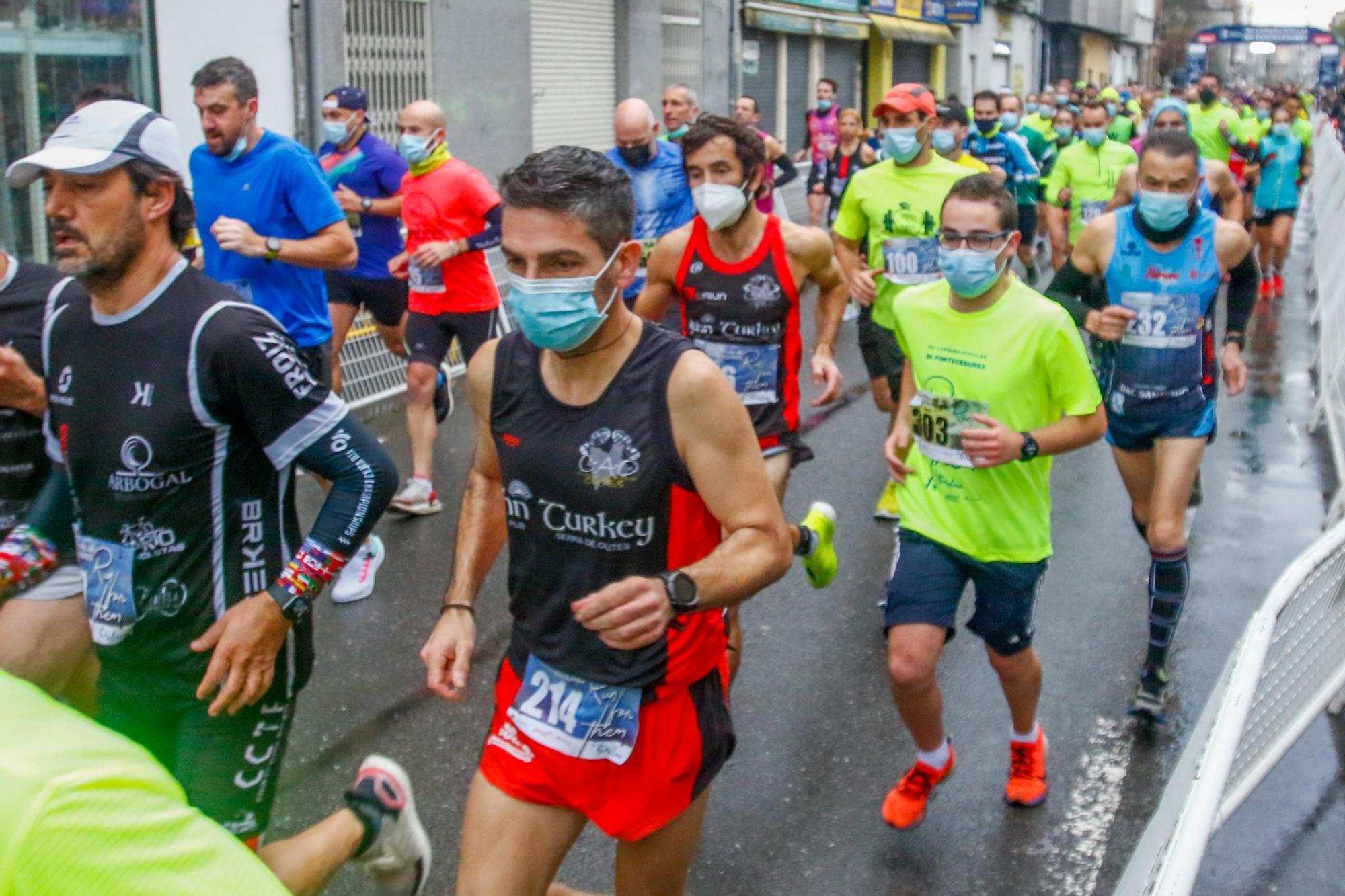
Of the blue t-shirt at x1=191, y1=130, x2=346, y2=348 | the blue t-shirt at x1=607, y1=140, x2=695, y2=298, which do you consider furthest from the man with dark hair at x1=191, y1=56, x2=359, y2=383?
the blue t-shirt at x1=607, y1=140, x2=695, y2=298

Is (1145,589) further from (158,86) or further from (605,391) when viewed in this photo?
(158,86)

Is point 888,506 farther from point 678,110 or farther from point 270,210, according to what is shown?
point 678,110

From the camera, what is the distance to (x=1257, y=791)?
16.0 ft

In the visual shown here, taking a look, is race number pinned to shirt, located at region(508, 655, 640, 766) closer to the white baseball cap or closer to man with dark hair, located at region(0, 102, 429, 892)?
man with dark hair, located at region(0, 102, 429, 892)

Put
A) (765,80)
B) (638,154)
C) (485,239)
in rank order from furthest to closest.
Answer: (765,80)
(638,154)
(485,239)

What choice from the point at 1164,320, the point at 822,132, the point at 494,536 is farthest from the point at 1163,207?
the point at 822,132

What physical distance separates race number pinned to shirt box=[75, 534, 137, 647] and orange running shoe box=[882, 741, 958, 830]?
2.42 meters

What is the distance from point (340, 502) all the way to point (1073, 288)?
340 cm

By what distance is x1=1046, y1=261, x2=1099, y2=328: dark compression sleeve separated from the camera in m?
5.70

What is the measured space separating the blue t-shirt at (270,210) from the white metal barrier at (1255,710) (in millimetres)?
3925

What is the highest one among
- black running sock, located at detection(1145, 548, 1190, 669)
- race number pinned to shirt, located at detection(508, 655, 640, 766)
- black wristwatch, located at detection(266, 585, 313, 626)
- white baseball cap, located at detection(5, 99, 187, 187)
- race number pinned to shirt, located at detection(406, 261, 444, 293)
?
white baseball cap, located at detection(5, 99, 187, 187)

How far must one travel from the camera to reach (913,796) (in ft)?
15.2

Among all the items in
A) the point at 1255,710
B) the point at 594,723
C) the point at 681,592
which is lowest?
the point at 1255,710

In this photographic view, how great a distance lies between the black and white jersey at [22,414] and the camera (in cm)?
377
